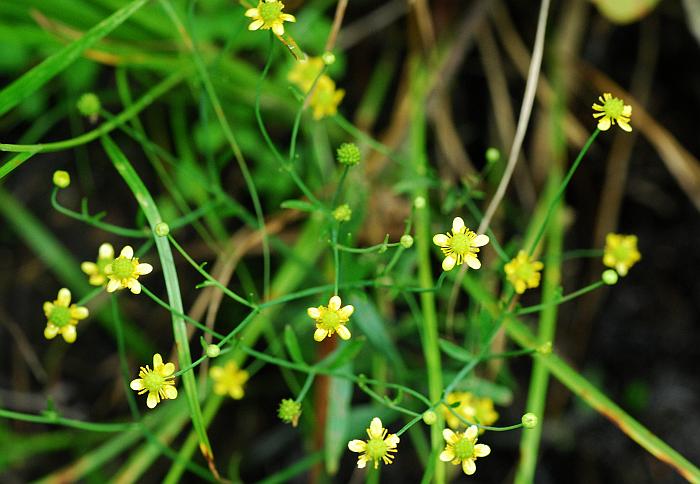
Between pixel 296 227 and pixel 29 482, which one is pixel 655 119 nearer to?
pixel 296 227

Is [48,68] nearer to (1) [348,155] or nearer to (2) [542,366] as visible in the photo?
(1) [348,155]

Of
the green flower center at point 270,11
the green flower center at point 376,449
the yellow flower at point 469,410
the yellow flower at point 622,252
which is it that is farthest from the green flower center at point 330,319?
the yellow flower at point 622,252

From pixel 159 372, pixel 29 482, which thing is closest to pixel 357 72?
pixel 159 372

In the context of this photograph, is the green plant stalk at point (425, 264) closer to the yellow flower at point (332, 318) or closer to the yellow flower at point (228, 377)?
the yellow flower at point (332, 318)

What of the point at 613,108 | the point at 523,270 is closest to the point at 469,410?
the point at 523,270

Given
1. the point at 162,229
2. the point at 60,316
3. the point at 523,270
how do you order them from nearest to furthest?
1. the point at 162,229
2. the point at 60,316
3. the point at 523,270

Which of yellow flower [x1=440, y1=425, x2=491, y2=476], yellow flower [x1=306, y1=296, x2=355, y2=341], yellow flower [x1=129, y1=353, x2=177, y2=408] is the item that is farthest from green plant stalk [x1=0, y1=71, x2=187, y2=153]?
yellow flower [x1=440, y1=425, x2=491, y2=476]
